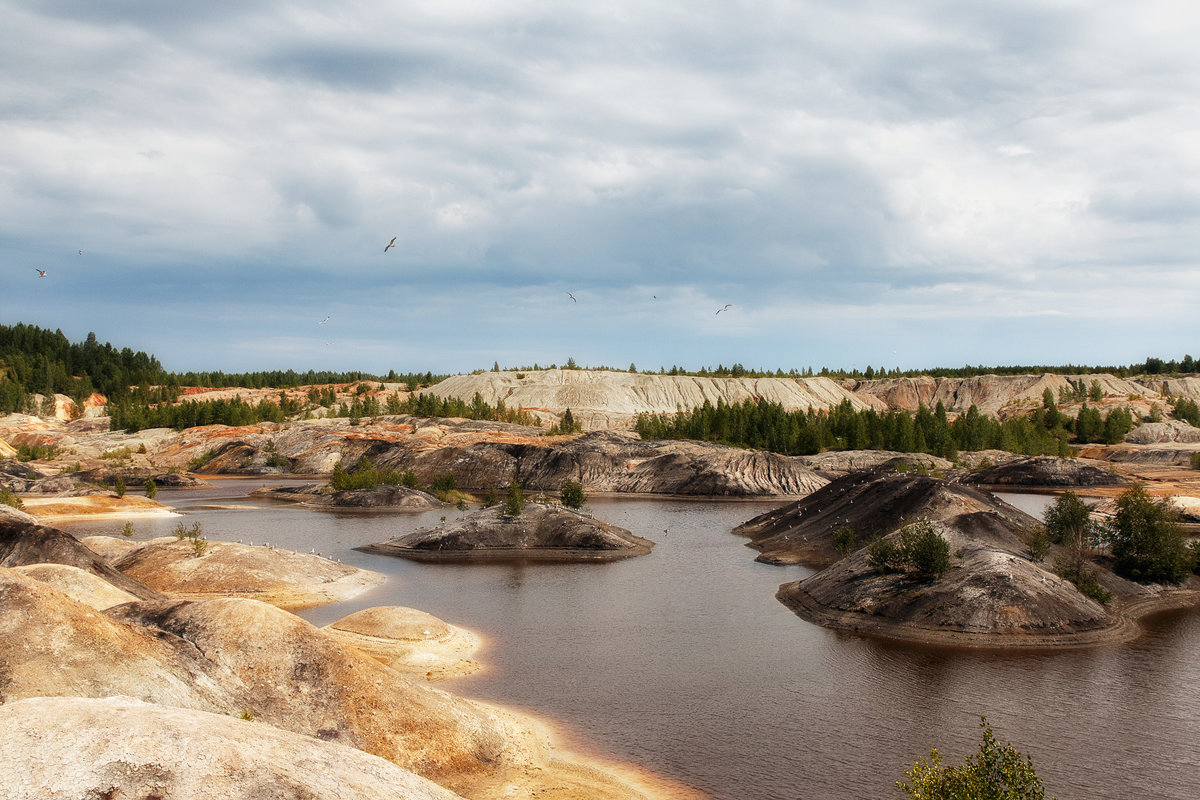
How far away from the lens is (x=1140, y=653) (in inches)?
1205

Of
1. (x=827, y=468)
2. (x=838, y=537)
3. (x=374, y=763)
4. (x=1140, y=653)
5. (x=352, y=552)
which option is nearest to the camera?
(x=374, y=763)

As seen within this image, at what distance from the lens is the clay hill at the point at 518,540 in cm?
5512

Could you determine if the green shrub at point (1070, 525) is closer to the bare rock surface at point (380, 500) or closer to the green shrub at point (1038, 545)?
the green shrub at point (1038, 545)

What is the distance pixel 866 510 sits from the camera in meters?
53.0

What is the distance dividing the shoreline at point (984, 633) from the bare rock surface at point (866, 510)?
32.6 ft

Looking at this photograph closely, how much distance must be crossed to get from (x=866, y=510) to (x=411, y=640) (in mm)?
33155

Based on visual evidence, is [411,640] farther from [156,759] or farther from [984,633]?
[984,633]

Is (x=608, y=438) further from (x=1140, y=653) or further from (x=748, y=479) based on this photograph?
(x=1140, y=653)

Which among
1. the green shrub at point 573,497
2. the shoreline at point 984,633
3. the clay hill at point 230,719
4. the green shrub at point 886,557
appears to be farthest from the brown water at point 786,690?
the green shrub at point 573,497

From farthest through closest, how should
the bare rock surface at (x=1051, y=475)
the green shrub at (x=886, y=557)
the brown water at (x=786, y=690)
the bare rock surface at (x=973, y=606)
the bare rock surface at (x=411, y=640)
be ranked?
the bare rock surface at (x=1051, y=475)
the green shrub at (x=886, y=557)
the bare rock surface at (x=973, y=606)
the bare rock surface at (x=411, y=640)
the brown water at (x=786, y=690)

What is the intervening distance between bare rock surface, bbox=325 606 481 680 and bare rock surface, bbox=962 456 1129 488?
319 feet

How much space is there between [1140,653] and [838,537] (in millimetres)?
19520

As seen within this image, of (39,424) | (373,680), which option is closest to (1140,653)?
(373,680)

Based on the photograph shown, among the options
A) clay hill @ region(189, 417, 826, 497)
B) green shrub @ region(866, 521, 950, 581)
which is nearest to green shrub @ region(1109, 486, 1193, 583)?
green shrub @ region(866, 521, 950, 581)
